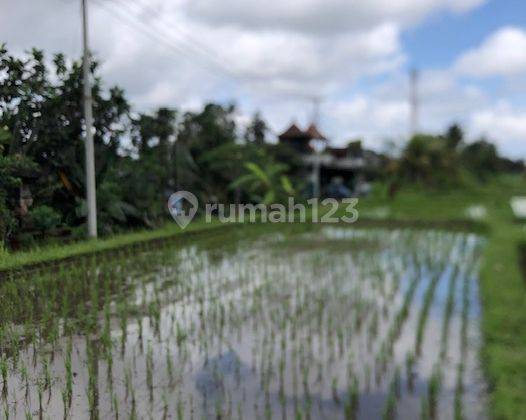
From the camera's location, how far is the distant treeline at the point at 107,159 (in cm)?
366

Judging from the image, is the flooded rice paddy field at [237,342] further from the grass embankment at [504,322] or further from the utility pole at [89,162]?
the utility pole at [89,162]

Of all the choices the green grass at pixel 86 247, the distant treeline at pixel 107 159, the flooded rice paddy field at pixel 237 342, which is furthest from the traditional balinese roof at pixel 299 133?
the flooded rice paddy field at pixel 237 342

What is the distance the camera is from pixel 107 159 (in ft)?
24.1

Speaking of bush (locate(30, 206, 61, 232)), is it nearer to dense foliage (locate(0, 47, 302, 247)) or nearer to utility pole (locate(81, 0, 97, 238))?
dense foliage (locate(0, 47, 302, 247))

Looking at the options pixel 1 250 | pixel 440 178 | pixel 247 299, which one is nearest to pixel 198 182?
pixel 247 299

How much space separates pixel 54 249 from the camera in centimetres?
509

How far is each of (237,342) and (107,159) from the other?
433cm

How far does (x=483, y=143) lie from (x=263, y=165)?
80.1 ft

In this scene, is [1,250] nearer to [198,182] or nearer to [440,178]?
[198,182]

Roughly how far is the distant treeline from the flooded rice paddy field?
73 cm

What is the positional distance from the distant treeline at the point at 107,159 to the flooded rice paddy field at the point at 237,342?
734 millimetres

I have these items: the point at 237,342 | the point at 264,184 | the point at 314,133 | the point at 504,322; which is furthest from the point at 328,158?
the point at 237,342

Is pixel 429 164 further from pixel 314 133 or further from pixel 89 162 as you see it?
pixel 89 162

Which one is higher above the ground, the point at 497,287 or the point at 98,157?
Answer: the point at 98,157
